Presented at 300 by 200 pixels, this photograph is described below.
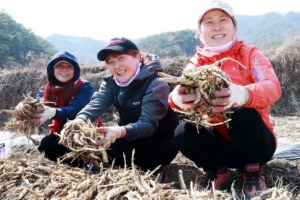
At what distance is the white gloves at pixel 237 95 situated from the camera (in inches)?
54.7

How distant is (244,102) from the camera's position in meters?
1.48

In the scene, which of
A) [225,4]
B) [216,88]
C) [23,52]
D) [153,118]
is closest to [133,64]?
[153,118]

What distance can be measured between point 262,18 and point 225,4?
49821mm

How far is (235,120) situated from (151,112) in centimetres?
56

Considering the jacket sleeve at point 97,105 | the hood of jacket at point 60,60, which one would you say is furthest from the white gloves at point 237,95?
the hood of jacket at point 60,60

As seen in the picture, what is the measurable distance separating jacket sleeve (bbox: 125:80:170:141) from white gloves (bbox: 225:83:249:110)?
0.65 m

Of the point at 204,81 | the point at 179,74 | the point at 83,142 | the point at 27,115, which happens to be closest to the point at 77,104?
the point at 27,115

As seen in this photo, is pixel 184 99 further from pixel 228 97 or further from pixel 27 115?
pixel 27 115

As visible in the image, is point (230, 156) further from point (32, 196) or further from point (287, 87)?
point (287, 87)

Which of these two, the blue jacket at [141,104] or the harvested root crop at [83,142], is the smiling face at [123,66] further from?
the harvested root crop at [83,142]

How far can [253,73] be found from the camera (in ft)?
5.62

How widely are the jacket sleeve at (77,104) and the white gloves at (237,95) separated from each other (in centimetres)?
140

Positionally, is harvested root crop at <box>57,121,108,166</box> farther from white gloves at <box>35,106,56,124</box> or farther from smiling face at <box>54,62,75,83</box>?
smiling face at <box>54,62,75,83</box>

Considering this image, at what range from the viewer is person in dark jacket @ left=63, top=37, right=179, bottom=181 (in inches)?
80.1
